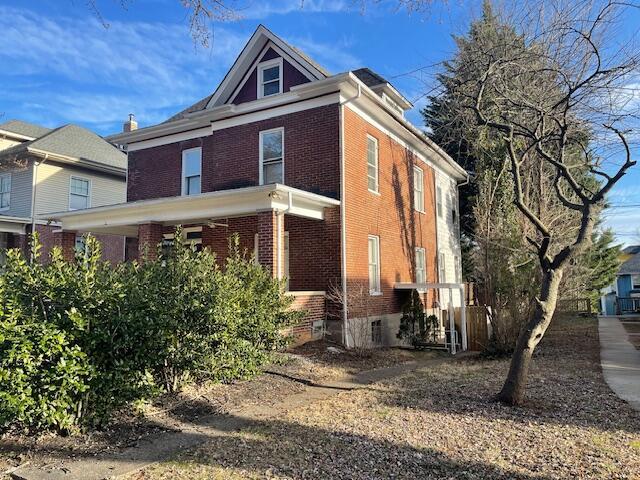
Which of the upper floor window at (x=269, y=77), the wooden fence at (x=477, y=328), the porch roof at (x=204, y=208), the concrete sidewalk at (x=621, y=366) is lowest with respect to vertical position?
the concrete sidewalk at (x=621, y=366)

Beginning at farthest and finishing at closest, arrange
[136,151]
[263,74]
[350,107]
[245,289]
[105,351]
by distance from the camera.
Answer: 1. [136,151]
2. [263,74]
3. [350,107]
4. [245,289]
5. [105,351]

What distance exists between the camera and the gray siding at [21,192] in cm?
2014

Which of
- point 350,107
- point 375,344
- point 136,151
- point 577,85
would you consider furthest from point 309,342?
point 136,151

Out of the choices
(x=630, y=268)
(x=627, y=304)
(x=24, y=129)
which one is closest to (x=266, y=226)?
(x=24, y=129)

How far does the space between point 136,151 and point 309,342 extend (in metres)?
10.5

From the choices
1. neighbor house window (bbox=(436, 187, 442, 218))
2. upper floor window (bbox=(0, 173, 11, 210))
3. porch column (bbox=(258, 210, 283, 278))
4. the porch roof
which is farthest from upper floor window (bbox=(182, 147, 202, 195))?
neighbor house window (bbox=(436, 187, 442, 218))

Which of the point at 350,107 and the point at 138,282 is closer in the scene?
the point at 138,282

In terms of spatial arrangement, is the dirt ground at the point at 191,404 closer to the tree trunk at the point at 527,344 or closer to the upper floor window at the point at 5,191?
the tree trunk at the point at 527,344

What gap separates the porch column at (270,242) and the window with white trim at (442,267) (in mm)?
10872

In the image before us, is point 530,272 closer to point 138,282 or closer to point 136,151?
point 138,282

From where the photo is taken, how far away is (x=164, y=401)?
20.9ft

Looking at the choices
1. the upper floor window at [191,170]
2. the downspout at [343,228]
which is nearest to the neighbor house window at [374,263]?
the downspout at [343,228]

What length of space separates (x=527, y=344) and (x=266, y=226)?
6.18m

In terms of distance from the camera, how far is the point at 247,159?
14352mm
